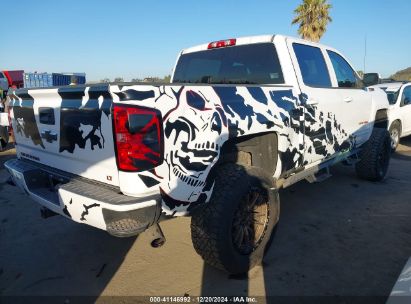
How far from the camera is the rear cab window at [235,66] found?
3.58 metres

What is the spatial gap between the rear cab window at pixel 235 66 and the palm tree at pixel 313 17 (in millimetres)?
19960

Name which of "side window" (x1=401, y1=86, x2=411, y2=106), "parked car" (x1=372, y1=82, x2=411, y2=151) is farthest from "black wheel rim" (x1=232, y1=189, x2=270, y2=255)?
"side window" (x1=401, y1=86, x2=411, y2=106)

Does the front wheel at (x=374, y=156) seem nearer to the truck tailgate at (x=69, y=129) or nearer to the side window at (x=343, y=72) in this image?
the side window at (x=343, y=72)

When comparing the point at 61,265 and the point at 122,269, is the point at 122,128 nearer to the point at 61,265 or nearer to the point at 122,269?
the point at 122,269

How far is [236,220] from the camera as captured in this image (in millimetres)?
2754

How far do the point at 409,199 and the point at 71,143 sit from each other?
448cm

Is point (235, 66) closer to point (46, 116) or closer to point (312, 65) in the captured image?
point (312, 65)

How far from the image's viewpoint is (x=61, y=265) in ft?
10.2

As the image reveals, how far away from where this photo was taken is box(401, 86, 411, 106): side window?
819 centimetres

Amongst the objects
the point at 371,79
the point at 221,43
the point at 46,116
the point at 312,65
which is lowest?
the point at 46,116

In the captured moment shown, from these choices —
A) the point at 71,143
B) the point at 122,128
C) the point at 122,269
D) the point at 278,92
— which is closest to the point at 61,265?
the point at 122,269

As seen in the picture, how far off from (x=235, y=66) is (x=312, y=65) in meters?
0.90

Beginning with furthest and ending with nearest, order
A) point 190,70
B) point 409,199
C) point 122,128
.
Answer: point 409,199
point 190,70
point 122,128

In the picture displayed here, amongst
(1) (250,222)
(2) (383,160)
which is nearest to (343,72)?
(2) (383,160)
